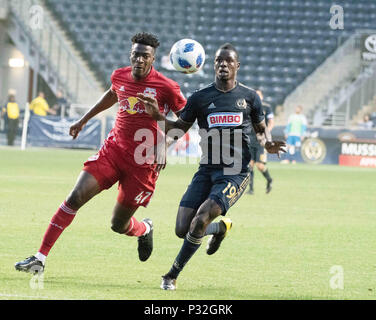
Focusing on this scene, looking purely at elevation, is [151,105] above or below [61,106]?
below

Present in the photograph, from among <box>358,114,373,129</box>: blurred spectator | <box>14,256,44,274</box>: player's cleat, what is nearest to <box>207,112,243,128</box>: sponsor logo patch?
<box>14,256,44,274</box>: player's cleat

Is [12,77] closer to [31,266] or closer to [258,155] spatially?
[258,155]

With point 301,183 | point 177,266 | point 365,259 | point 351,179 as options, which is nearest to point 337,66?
point 351,179

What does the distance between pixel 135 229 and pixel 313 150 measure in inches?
956

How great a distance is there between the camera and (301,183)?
21.9 meters

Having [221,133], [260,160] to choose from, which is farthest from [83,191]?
[260,160]

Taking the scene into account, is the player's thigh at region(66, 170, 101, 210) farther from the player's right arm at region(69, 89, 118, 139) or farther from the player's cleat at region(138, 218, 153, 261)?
the player's cleat at region(138, 218, 153, 261)

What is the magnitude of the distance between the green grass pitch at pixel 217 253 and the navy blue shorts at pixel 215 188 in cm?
73

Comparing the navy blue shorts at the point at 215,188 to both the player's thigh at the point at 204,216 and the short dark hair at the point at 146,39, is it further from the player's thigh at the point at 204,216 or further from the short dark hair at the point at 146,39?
the short dark hair at the point at 146,39

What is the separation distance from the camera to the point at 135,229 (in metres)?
8.85

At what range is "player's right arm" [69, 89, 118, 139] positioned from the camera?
876cm

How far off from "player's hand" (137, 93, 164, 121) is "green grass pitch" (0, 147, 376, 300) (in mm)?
1499
